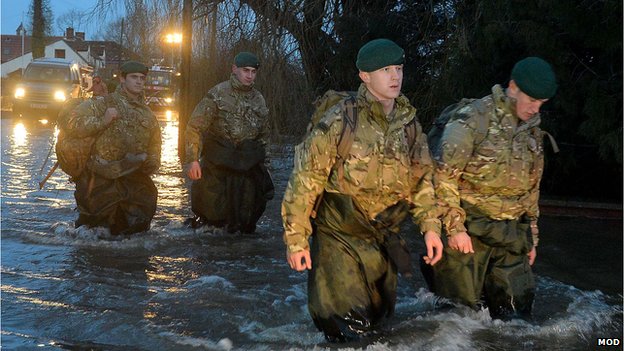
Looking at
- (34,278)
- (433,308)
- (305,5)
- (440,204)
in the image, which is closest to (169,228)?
(34,278)

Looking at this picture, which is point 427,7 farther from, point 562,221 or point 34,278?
point 34,278

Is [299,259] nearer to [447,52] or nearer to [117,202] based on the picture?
[117,202]

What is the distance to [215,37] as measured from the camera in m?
15.8

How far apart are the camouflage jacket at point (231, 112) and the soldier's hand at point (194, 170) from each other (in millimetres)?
287

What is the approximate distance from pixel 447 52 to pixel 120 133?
5.86 m

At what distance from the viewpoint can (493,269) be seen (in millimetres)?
5809

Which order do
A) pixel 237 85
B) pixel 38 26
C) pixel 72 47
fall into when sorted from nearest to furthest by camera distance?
pixel 237 85 < pixel 38 26 < pixel 72 47

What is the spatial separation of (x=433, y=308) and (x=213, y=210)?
3567 millimetres

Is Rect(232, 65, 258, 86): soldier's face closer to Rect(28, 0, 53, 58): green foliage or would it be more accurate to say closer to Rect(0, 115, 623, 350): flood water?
Rect(0, 115, 623, 350): flood water

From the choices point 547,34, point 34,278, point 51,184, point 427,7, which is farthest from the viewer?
point 427,7

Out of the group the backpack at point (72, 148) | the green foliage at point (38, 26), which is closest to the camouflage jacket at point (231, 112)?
the backpack at point (72, 148)

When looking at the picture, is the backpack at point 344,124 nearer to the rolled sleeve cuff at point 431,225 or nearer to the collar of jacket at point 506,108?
the rolled sleeve cuff at point 431,225

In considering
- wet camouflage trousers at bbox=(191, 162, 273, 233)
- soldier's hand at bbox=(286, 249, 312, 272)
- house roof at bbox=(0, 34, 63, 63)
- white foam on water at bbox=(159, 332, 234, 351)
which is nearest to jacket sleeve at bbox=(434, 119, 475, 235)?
soldier's hand at bbox=(286, 249, 312, 272)

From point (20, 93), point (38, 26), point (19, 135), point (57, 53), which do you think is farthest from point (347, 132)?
point (57, 53)
